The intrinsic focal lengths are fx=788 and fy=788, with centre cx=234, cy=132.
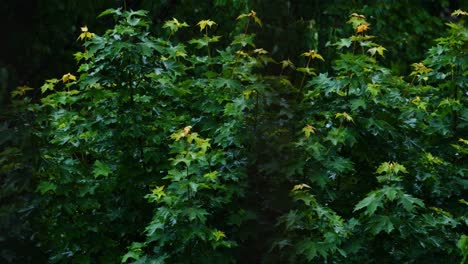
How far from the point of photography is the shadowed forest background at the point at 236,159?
4965 millimetres

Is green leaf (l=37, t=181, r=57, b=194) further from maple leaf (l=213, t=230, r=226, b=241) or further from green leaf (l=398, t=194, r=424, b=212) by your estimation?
green leaf (l=398, t=194, r=424, b=212)

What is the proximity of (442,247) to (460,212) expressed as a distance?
1.58ft

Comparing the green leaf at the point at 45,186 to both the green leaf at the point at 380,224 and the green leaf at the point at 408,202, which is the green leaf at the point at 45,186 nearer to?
the green leaf at the point at 380,224

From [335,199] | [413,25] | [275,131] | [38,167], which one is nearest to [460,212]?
[335,199]

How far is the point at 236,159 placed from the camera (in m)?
5.35

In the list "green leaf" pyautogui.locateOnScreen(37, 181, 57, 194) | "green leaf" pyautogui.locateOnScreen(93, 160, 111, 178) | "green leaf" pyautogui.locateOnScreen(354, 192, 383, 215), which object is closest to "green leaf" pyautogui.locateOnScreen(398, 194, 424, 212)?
"green leaf" pyautogui.locateOnScreen(354, 192, 383, 215)

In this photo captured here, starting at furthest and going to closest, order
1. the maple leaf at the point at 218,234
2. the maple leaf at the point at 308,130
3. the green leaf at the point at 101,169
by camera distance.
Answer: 1. the green leaf at the point at 101,169
2. the maple leaf at the point at 308,130
3. the maple leaf at the point at 218,234

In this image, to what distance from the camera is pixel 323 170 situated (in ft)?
17.4

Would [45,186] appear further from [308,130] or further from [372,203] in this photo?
[372,203]

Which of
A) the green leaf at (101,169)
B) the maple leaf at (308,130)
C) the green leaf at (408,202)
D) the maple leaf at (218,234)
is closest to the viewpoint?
the maple leaf at (218,234)

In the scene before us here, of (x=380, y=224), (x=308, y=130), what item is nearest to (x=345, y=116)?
(x=308, y=130)

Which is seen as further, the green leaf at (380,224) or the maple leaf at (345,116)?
the maple leaf at (345,116)

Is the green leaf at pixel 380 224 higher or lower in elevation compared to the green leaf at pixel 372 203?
lower

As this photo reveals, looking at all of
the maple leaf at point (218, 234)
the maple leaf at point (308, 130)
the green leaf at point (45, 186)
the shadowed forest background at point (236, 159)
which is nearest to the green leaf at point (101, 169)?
the shadowed forest background at point (236, 159)
